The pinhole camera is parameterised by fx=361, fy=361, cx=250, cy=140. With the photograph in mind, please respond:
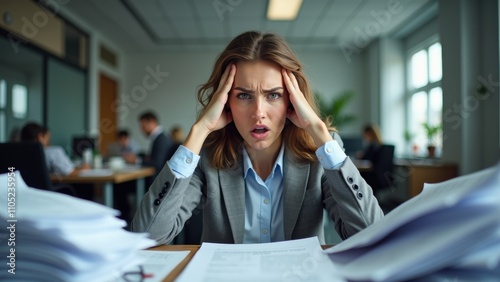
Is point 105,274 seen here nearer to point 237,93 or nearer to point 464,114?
point 237,93

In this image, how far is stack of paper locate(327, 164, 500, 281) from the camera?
0.41 metres

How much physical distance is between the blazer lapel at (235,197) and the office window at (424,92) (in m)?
5.38

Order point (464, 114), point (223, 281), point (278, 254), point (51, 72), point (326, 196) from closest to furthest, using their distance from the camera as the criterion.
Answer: point (223, 281) < point (278, 254) < point (326, 196) < point (464, 114) < point (51, 72)

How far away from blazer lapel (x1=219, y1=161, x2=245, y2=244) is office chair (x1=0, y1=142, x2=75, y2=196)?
1599mm

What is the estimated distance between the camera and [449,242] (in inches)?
16.2

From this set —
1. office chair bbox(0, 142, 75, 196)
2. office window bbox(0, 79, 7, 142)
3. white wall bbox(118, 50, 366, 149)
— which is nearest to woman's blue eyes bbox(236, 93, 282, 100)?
office chair bbox(0, 142, 75, 196)

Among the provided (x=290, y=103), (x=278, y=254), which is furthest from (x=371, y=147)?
(x=278, y=254)

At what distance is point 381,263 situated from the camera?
443mm

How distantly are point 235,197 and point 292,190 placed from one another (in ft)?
0.58

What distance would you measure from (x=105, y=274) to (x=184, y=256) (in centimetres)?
20

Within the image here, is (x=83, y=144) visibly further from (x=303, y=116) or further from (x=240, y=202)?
(x=303, y=116)

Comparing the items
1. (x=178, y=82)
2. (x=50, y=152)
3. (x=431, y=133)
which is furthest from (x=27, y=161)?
(x=178, y=82)

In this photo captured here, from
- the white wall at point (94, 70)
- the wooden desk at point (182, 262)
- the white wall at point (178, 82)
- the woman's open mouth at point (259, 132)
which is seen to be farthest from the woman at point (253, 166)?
the white wall at point (178, 82)

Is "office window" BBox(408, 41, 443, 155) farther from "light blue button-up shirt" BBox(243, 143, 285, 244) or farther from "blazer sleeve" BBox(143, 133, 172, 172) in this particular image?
"light blue button-up shirt" BBox(243, 143, 285, 244)
